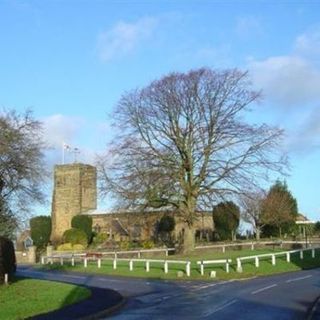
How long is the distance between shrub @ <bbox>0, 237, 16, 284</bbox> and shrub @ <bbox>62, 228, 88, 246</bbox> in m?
40.6

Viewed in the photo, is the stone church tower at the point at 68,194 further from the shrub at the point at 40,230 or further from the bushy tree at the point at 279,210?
the bushy tree at the point at 279,210

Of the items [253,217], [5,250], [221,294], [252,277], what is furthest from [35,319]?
[253,217]

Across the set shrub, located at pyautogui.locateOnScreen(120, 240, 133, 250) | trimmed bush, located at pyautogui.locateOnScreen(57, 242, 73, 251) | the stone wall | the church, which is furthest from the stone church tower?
shrub, located at pyautogui.locateOnScreen(120, 240, 133, 250)

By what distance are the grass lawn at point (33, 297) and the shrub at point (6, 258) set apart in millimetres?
765

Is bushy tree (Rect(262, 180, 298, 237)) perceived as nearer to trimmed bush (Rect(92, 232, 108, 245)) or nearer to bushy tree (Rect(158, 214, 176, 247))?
bushy tree (Rect(158, 214, 176, 247))

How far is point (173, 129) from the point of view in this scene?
173 ft

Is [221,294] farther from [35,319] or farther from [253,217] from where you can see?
[253,217]

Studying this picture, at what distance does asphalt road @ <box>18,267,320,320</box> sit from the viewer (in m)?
17.8


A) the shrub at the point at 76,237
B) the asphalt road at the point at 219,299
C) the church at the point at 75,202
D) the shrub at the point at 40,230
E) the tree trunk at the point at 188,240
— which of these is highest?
the church at the point at 75,202

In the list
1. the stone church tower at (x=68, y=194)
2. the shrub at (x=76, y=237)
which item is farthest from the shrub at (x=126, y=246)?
the stone church tower at (x=68, y=194)

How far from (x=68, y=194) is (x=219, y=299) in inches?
2908

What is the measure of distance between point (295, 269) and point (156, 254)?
66.6 feet

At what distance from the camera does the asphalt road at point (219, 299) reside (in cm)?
1784

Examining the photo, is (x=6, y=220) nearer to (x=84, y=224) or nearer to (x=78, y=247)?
(x=78, y=247)
